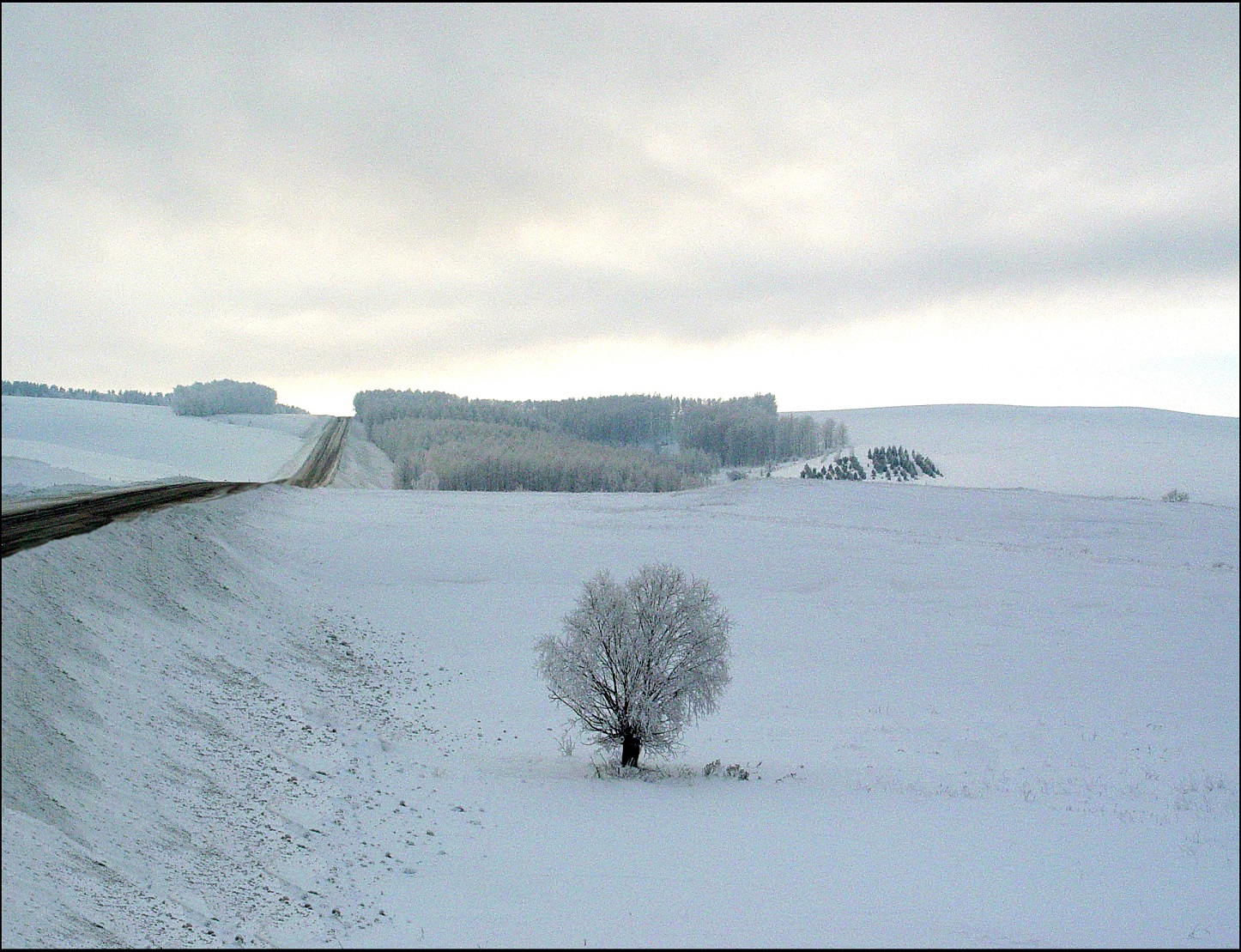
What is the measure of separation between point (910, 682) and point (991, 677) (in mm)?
2887

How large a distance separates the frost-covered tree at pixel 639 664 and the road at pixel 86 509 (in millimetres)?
12436

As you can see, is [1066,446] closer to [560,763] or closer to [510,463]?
[510,463]

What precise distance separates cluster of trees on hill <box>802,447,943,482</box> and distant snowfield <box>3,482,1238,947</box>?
91691 millimetres

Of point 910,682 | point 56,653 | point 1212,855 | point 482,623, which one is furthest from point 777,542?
point 56,653

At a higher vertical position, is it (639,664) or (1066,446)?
(1066,446)

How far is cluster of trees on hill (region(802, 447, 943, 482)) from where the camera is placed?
4926 inches

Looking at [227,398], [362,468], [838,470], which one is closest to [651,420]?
[838,470]

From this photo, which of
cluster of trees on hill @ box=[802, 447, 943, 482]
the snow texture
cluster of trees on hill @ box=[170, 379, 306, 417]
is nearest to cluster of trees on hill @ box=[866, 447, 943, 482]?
cluster of trees on hill @ box=[802, 447, 943, 482]

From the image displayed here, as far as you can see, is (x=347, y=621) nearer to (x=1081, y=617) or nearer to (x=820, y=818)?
(x=820, y=818)

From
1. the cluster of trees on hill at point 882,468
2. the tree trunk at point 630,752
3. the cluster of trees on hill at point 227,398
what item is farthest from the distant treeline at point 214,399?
the cluster of trees on hill at point 882,468

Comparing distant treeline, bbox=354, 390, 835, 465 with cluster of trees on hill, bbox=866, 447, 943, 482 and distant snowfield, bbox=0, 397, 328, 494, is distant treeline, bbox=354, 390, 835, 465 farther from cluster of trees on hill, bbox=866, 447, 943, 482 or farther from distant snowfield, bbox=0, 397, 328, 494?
distant snowfield, bbox=0, 397, 328, 494

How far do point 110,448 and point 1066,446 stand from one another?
135233mm

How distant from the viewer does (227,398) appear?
9131 cm

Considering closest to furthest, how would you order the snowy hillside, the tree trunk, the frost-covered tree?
1. the frost-covered tree
2. the tree trunk
3. the snowy hillside
